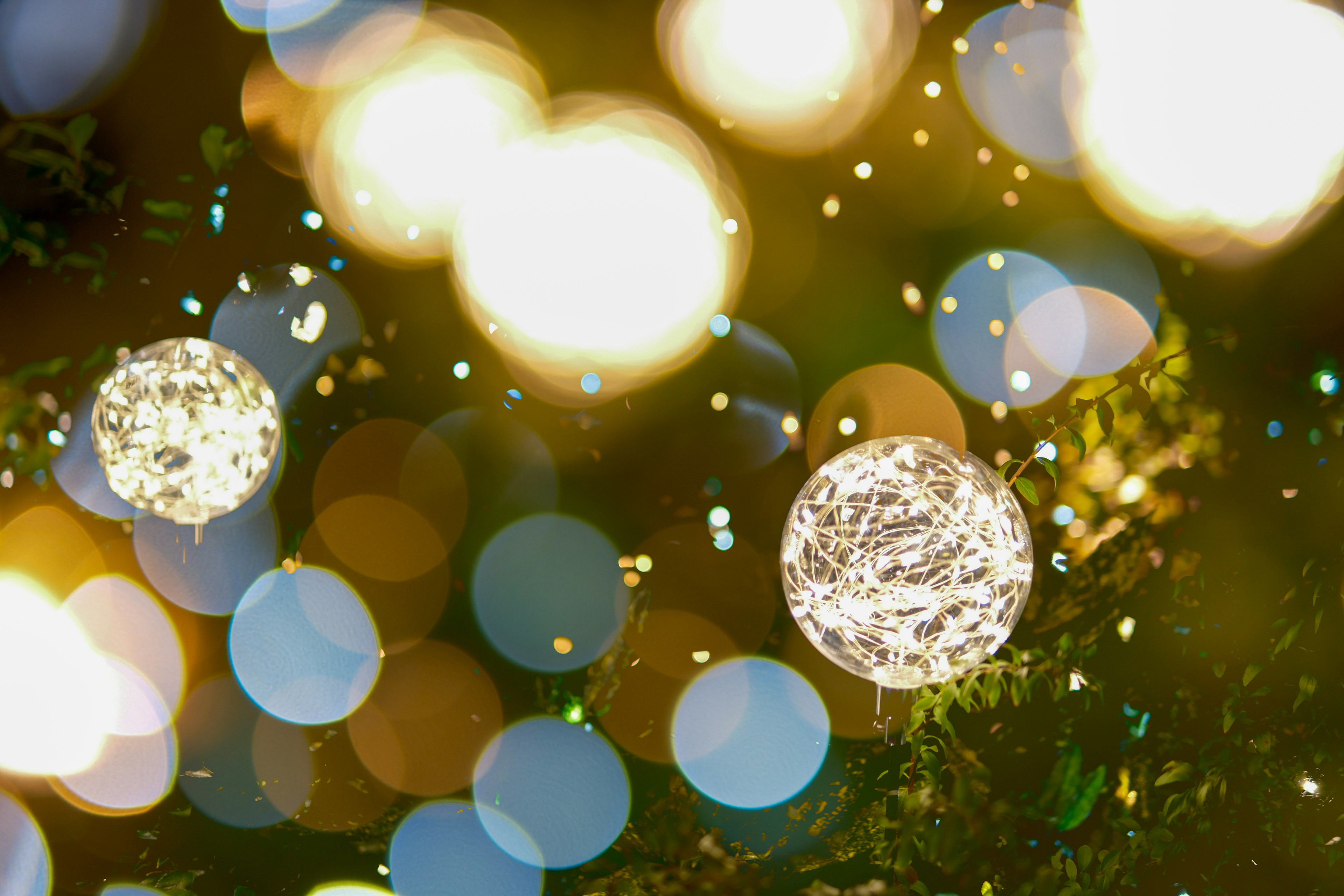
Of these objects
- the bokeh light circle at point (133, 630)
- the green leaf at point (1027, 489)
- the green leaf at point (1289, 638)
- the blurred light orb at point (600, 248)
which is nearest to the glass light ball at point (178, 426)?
the blurred light orb at point (600, 248)

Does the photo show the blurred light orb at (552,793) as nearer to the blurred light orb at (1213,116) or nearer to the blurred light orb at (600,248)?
the blurred light orb at (600,248)

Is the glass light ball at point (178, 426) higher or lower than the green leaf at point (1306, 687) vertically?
higher

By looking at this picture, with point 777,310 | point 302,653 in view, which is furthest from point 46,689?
point 777,310

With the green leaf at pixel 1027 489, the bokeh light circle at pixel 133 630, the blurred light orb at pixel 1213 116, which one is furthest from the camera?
the bokeh light circle at pixel 133 630

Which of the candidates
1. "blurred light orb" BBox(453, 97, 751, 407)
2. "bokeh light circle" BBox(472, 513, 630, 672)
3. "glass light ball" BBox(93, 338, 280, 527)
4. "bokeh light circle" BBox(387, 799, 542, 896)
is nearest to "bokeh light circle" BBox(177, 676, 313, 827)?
"bokeh light circle" BBox(387, 799, 542, 896)

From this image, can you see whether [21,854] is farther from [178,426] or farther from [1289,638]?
[1289,638]

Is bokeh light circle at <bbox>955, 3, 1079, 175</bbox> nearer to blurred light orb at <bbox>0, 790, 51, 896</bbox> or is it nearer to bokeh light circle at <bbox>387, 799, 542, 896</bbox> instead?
bokeh light circle at <bbox>387, 799, 542, 896</bbox>
